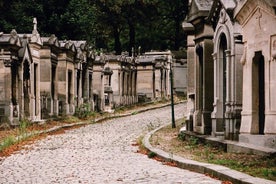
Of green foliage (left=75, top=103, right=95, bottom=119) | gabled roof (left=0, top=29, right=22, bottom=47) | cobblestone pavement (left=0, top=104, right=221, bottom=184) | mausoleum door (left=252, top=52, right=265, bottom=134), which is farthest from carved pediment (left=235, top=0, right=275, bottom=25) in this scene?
green foliage (left=75, top=103, right=95, bottom=119)

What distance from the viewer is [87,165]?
11.1 meters

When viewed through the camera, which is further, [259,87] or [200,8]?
[200,8]

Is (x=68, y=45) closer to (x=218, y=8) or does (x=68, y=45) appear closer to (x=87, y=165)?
(x=218, y=8)

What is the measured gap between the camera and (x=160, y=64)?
44.0 metres

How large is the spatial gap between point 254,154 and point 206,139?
3.03 meters

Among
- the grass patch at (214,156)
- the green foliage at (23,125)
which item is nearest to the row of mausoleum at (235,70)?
the grass patch at (214,156)

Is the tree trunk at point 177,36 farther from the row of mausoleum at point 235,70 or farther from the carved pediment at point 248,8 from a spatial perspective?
the carved pediment at point 248,8

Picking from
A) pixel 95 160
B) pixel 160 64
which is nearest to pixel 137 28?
pixel 160 64

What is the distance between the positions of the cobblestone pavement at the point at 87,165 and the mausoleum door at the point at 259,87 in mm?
2359

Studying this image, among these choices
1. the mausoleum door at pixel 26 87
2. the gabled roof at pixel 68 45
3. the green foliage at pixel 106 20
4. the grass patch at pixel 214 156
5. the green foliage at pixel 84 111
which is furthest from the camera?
the green foliage at pixel 106 20

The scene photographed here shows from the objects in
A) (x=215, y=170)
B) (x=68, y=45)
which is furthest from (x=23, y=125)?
(x=215, y=170)

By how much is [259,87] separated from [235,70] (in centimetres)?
106

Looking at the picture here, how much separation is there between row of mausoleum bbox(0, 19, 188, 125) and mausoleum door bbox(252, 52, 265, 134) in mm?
9839

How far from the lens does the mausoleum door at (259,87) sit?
39.3 feet
